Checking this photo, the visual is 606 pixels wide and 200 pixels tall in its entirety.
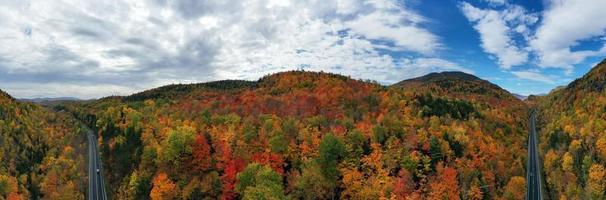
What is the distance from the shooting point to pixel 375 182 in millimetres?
120562

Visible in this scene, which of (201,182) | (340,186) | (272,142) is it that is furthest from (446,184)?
(201,182)

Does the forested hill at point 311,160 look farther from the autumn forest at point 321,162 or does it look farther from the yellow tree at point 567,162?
the yellow tree at point 567,162

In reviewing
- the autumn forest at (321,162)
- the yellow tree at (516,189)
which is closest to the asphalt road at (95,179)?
the autumn forest at (321,162)

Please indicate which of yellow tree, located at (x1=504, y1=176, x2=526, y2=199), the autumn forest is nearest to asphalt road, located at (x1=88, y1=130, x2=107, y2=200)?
the autumn forest

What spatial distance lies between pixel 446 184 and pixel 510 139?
8376 cm

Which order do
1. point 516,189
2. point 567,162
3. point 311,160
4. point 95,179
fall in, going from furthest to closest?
point 95,179
point 567,162
point 311,160
point 516,189

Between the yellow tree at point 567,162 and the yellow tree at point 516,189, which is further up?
the yellow tree at point 567,162

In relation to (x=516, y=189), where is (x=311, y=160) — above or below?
above

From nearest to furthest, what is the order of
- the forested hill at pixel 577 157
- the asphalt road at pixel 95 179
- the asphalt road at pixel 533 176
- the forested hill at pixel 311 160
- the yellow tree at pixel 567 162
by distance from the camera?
the asphalt road at pixel 533 176
the forested hill at pixel 311 160
the forested hill at pixel 577 157
the asphalt road at pixel 95 179
the yellow tree at pixel 567 162

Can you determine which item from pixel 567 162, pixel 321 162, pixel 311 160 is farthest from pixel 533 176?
pixel 311 160

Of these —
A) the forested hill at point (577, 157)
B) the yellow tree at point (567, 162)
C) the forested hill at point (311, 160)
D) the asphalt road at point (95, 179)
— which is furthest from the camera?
the yellow tree at point (567, 162)

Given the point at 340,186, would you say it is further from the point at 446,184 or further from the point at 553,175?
the point at 553,175

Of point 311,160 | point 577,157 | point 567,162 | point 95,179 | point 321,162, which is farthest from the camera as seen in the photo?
point 577,157

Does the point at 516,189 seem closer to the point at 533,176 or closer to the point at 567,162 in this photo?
the point at 533,176
